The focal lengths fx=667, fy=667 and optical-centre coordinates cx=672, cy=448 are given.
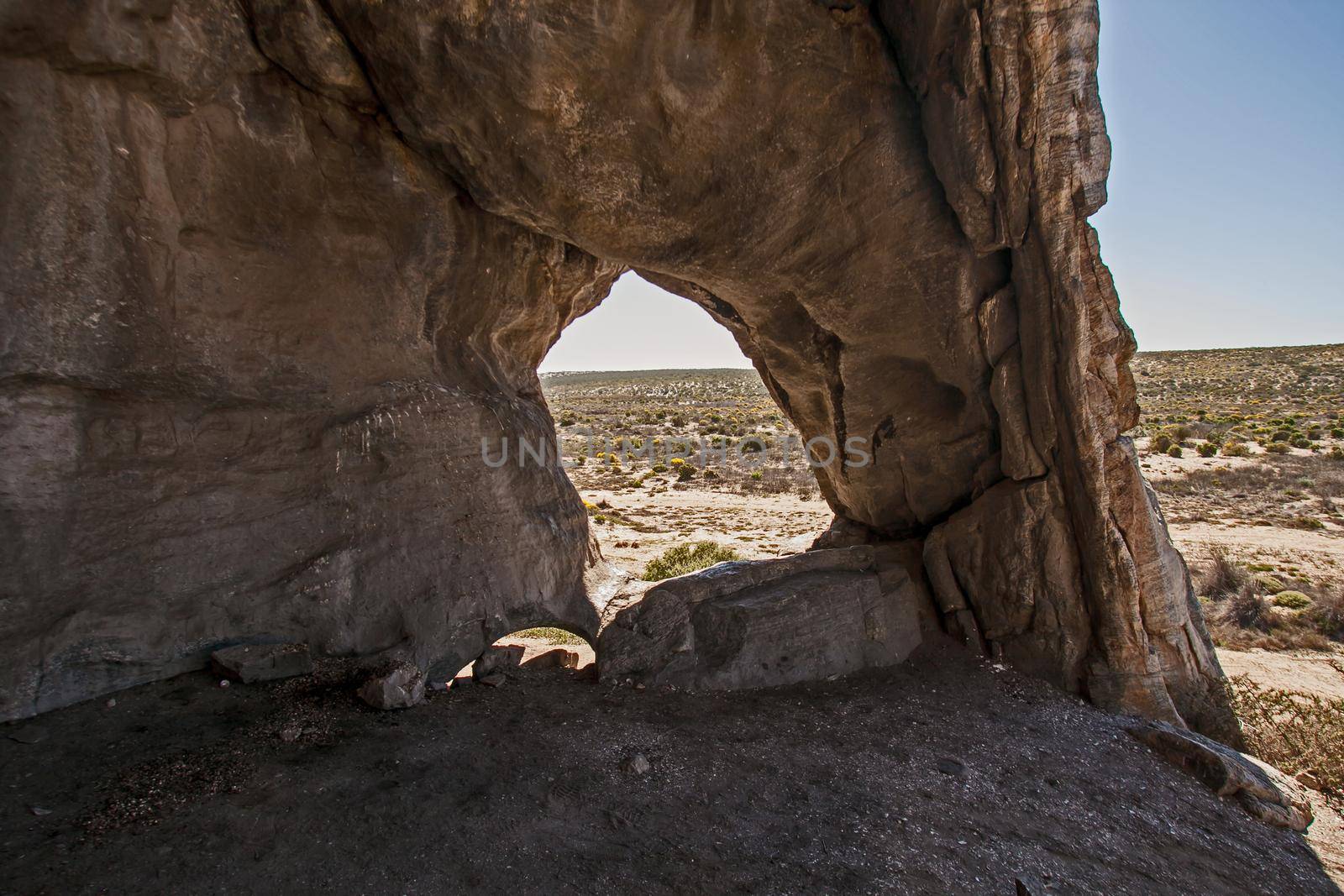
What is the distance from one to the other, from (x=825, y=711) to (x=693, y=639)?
1235 millimetres

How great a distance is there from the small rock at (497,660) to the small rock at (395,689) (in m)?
0.63

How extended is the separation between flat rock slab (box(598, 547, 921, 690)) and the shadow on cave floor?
0.28m

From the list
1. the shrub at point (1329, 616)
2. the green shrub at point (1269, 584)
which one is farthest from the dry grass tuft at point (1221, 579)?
the shrub at point (1329, 616)

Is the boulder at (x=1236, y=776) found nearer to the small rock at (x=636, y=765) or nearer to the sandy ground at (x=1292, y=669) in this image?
the sandy ground at (x=1292, y=669)

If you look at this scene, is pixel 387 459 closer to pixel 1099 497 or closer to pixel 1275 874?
pixel 1099 497

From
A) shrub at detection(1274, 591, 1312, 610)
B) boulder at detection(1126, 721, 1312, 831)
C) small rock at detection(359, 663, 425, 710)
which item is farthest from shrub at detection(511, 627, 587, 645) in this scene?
shrub at detection(1274, 591, 1312, 610)

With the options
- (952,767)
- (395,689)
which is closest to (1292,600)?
(952,767)

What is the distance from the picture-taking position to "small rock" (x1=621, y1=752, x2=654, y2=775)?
4223 mm

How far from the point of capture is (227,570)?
4992 millimetres

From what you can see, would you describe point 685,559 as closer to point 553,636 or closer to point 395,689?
point 553,636

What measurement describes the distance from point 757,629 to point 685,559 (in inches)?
215

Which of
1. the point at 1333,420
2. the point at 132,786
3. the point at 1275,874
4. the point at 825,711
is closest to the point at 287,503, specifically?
the point at 132,786

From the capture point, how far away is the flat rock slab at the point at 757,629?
18.6 ft

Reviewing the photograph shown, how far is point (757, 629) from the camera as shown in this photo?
5805mm
